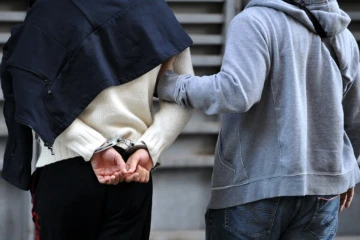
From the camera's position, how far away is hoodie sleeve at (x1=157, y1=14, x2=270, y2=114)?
8.22 feet

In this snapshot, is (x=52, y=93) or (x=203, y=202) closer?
(x=52, y=93)

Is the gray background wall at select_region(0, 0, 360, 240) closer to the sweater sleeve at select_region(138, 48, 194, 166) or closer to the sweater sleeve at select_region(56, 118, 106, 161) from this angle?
the sweater sleeve at select_region(138, 48, 194, 166)

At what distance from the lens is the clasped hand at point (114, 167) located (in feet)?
8.27

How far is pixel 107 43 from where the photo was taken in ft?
8.27

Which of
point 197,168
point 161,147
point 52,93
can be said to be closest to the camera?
point 52,93

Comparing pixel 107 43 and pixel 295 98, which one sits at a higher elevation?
pixel 107 43

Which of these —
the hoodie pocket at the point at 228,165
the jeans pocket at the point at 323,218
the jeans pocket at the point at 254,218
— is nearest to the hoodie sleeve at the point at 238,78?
the hoodie pocket at the point at 228,165

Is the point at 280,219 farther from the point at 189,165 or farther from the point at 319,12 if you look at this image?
the point at 189,165

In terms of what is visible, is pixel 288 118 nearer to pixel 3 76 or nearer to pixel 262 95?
pixel 262 95

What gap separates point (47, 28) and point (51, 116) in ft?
1.01

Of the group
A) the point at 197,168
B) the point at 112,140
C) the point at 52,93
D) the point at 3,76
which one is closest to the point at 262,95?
the point at 112,140

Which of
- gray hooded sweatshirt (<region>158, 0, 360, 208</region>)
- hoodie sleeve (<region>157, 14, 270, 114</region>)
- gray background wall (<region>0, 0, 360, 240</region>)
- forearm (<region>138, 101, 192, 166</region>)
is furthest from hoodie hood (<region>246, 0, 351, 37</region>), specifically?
gray background wall (<region>0, 0, 360, 240</region>)

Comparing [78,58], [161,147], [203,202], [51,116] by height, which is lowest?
[203,202]

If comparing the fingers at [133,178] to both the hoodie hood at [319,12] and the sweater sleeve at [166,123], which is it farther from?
the hoodie hood at [319,12]
